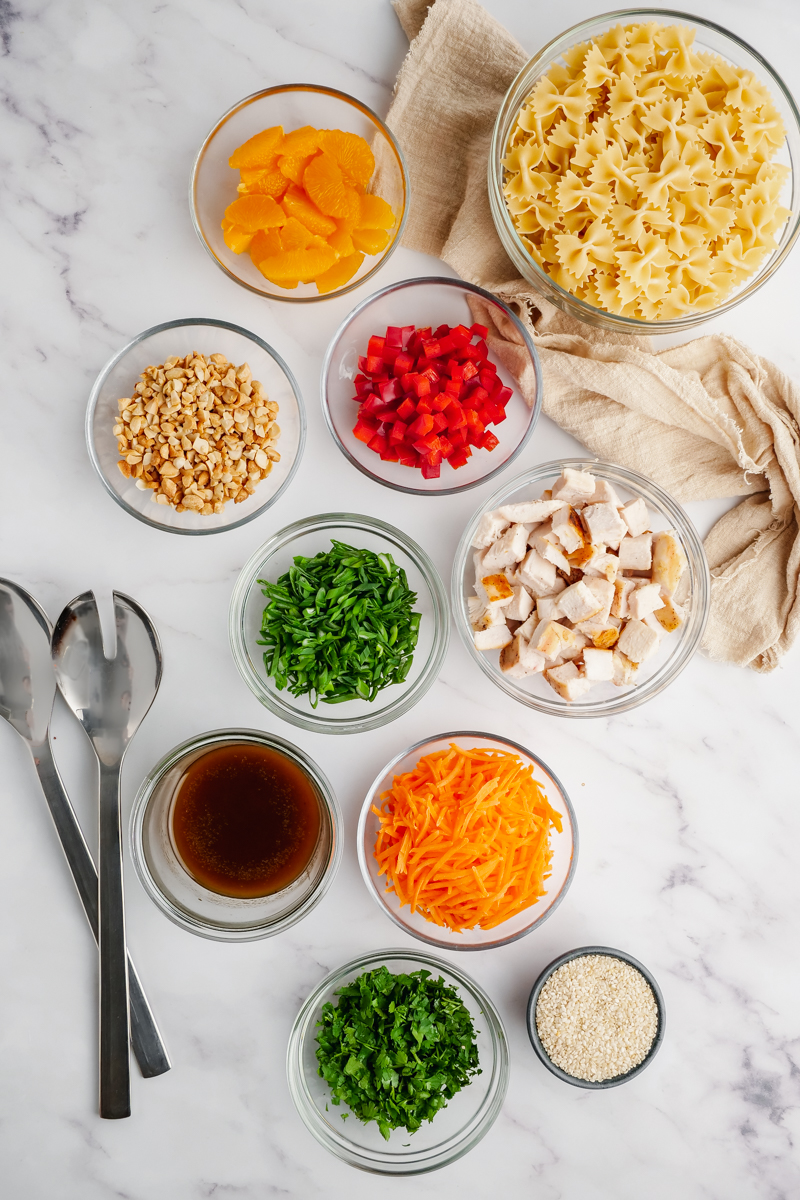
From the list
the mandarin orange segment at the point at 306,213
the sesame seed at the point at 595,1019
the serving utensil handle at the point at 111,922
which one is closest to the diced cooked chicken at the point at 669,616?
the sesame seed at the point at 595,1019

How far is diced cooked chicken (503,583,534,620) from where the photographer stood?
1847 mm

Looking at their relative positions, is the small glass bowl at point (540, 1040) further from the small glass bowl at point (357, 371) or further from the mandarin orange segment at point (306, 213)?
the mandarin orange segment at point (306, 213)

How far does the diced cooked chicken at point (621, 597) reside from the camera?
6.07ft

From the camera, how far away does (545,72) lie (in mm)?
1795

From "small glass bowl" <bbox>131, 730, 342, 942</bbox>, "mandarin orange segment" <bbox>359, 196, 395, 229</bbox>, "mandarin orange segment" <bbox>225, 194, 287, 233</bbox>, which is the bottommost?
"small glass bowl" <bbox>131, 730, 342, 942</bbox>

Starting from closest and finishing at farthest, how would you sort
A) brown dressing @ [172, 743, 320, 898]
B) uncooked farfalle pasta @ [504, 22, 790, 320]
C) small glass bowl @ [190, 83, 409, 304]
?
uncooked farfalle pasta @ [504, 22, 790, 320]
small glass bowl @ [190, 83, 409, 304]
brown dressing @ [172, 743, 320, 898]

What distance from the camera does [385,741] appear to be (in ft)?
6.69

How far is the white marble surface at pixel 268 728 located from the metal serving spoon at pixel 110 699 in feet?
0.27

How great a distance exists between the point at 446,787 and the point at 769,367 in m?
1.39

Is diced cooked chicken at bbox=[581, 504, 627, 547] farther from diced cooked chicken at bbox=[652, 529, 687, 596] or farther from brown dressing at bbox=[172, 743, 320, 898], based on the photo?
brown dressing at bbox=[172, 743, 320, 898]

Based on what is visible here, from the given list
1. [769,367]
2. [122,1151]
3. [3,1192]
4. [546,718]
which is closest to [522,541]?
[546,718]

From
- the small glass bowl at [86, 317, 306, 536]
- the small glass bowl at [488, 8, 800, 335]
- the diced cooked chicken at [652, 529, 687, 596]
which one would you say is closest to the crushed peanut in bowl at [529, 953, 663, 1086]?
the diced cooked chicken at [652, 529, 687, 596]

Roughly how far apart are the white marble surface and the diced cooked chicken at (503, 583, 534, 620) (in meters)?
0.25

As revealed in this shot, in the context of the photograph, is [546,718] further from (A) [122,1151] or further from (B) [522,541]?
(A) [122,1151]
